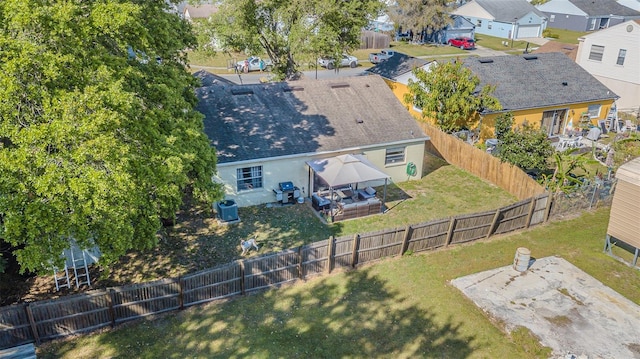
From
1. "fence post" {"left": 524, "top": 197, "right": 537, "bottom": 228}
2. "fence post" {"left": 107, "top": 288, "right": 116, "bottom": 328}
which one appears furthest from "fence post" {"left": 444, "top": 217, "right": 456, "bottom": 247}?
"fence post" {"left": 107, "top": 288, "right": 116, "bottom": 328}

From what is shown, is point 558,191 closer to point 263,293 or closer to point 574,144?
point 574,144

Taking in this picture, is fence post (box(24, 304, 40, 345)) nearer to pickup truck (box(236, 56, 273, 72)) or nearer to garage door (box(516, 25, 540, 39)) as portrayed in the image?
pickup truck (box(236, 56, 273, 72))

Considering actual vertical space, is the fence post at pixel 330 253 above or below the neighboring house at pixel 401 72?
below

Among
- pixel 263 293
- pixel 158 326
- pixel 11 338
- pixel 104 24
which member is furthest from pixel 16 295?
pixel 104 24

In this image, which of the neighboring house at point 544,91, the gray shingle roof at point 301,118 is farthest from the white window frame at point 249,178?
the neighboring house at point 544,91

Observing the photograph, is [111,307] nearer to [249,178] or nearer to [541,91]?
[249,178]

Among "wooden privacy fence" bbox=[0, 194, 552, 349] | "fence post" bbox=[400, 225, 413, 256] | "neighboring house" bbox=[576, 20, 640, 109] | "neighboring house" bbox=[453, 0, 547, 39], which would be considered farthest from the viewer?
"neighboring house" bbox=[453, 0, 547, 39]

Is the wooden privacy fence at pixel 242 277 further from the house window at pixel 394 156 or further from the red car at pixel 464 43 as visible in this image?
the red car at pixel 464 43

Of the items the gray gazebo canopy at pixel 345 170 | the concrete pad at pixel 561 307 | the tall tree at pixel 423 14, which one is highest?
the tall tree at pixel 423 14
